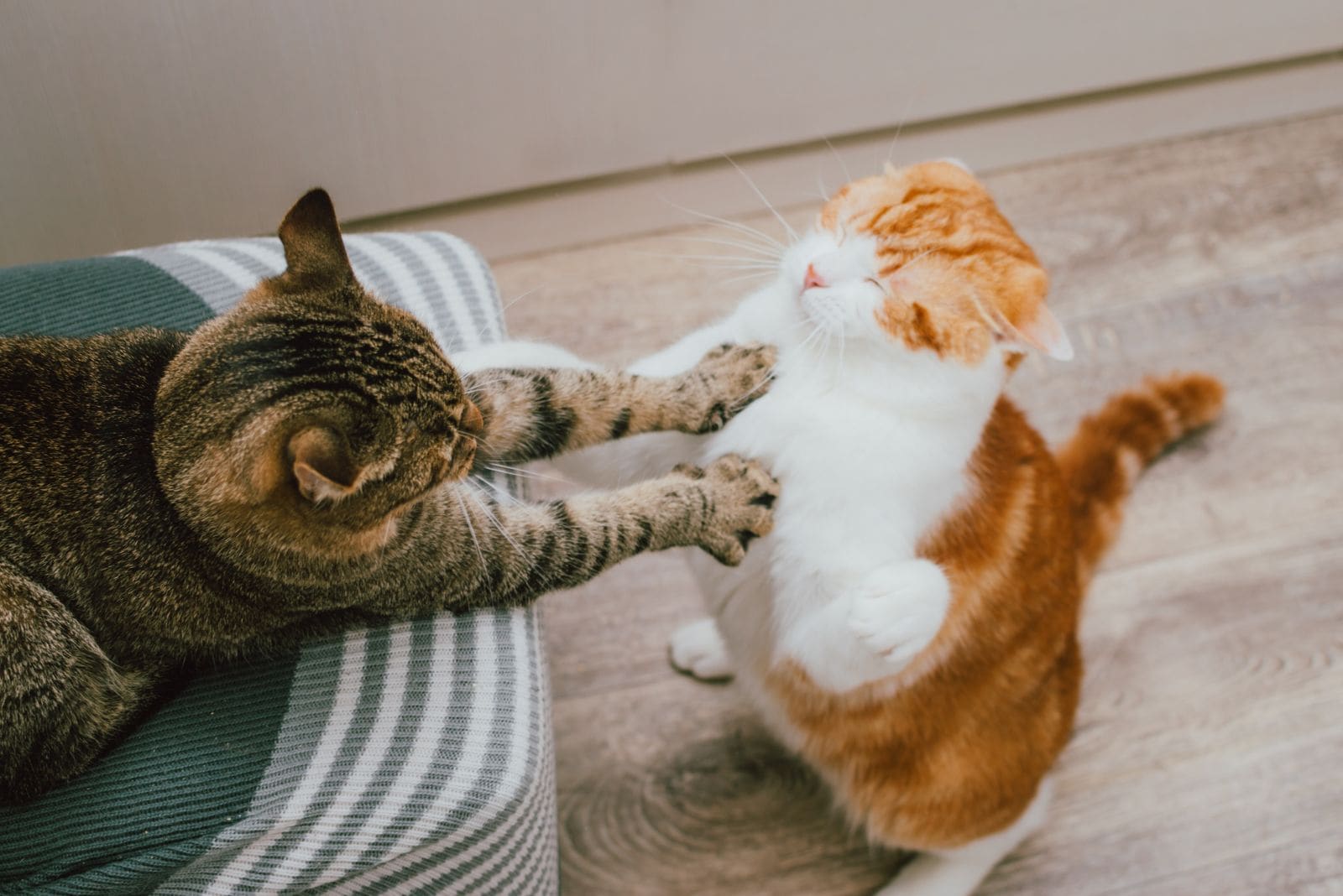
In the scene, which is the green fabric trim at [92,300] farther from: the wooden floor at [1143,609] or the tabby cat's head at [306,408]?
the wooden floor at [1143,609]

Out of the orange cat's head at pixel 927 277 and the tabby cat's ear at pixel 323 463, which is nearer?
the tabby cat's ear at pixel 323 463

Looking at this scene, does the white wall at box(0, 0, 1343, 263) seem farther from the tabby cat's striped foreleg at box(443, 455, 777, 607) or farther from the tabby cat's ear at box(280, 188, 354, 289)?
the tabby cat's striped foreleg at box(443, 455, 777, 607)

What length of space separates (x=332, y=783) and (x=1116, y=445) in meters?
1.16

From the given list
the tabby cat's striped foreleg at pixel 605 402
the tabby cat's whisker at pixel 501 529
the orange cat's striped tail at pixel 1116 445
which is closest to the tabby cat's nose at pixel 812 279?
the tabby cat's striped foreleg at pixel 605 402

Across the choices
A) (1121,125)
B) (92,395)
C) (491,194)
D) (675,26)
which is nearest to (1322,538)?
(1121,125)

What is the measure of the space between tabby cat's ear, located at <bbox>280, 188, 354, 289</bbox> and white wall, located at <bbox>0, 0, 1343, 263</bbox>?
0.68 meters

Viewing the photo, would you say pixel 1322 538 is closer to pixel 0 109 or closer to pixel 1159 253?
pixel 1159 253

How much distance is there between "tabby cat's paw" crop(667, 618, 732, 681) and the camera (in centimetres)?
146

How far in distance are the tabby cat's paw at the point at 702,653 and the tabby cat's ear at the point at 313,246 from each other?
2.55 ft

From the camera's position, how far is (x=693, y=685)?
1.49 meters

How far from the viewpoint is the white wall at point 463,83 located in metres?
1.42

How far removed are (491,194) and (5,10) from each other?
746 millimetres

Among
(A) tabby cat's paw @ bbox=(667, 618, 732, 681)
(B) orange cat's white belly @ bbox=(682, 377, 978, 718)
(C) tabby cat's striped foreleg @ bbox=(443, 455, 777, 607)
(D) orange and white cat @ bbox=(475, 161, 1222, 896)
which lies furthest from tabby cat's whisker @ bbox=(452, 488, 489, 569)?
(A) tabby cat's paw @ bbox=(667, 618, 732, 681)

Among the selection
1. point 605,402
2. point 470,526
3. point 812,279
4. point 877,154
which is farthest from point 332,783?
point 877,154
